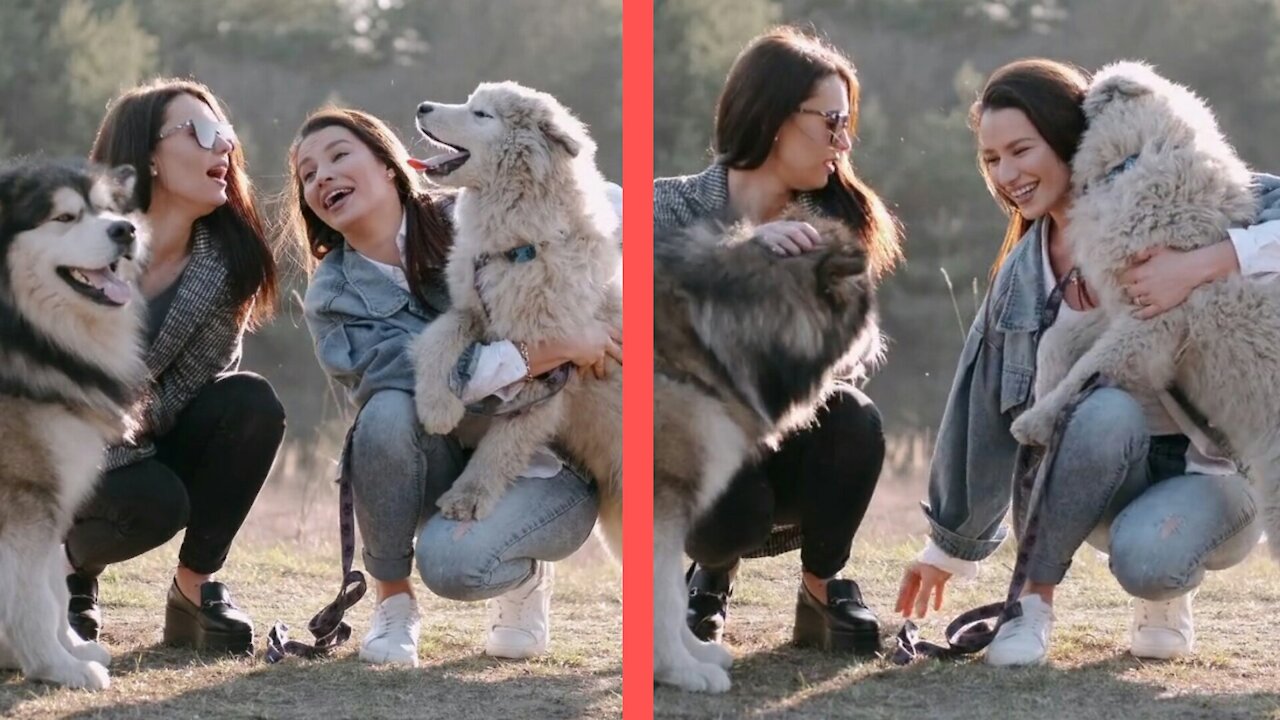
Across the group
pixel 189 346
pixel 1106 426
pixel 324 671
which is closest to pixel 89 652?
pixel 324 671

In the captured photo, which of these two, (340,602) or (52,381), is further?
(340,602)

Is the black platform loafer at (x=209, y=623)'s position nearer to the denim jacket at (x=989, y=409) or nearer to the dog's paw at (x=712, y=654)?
the dog's paw at (x=712, y=654)

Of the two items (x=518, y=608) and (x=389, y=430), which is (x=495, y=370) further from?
(x=518, y=608)

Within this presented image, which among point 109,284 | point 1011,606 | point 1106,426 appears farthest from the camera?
point 109,284

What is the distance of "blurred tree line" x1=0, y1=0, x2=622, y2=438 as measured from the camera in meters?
9.57

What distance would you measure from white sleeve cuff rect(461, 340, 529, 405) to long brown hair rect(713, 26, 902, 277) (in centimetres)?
68

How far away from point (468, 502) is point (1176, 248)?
1.70 m

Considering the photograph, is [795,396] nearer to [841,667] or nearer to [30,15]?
[841,667]

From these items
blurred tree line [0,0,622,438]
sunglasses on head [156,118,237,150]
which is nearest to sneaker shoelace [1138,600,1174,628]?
sunglasses on head [156,118,237,150]

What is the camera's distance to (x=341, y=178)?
3426 mm

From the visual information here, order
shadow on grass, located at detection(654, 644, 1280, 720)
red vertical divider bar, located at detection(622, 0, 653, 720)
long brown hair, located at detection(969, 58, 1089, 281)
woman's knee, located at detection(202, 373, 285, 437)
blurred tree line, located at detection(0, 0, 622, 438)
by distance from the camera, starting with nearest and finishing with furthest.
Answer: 1. red vertical divider bar, located at detection(622, 0, 653, 720)
2. shadow on grass, located at detection(654, 644, 1280, 720)
3. long brown hair, located at detection(969, 58, 1089, 281)
4. woman's knee, located at detection(202, 373, 285, 437)
5. blurred tree line, located at detection(0, 0, 622, 438)

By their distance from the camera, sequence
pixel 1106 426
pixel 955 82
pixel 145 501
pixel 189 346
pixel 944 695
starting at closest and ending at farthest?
pixel 944 695 < pixel 1106 426 < pixel 145 501 < pixel 189 346 < pixel 955 82

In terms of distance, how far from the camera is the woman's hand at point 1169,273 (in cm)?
297

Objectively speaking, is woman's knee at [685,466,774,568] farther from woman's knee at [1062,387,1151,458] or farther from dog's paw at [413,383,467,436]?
woman's knee at [1062,387,1151,458]
